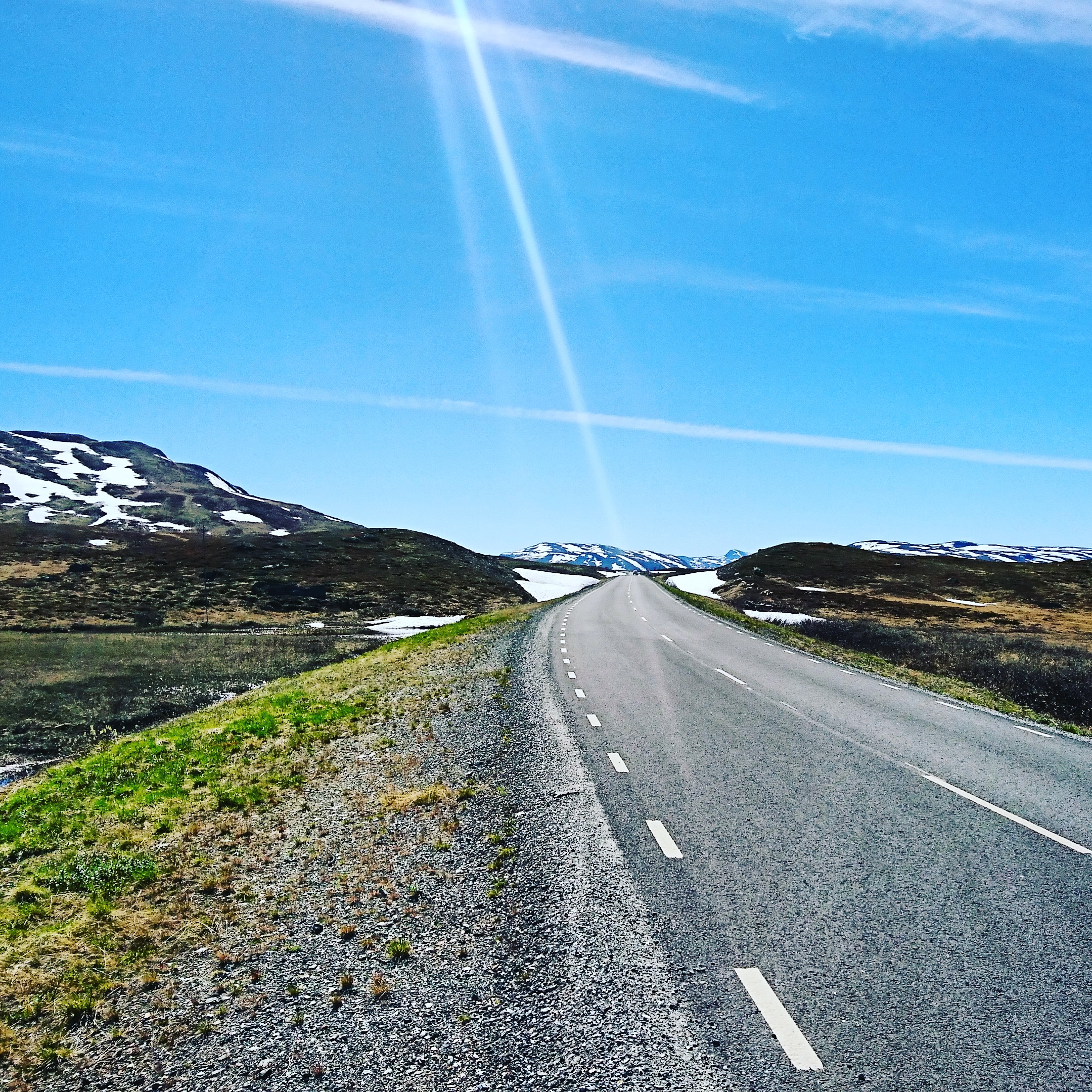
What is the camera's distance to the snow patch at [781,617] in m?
47.3

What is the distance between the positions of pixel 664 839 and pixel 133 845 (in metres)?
6.08

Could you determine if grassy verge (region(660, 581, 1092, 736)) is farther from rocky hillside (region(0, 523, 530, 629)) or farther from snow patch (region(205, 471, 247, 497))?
snow patch (region(205, 471, 247, 497))

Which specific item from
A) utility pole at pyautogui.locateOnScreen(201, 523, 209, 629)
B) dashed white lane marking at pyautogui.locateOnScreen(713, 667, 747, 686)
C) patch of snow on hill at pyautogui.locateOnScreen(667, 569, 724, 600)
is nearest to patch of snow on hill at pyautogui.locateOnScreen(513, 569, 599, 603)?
patch of snow on hill at pyautogui.locateOnScreen(667, 569, 724, 600)

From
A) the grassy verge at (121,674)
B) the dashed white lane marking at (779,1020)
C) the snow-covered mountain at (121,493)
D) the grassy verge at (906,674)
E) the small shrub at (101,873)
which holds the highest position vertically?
the snow-covered mountain at (121,493)

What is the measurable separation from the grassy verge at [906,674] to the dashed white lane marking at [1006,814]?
7775mm

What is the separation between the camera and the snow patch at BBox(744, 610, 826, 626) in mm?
47344

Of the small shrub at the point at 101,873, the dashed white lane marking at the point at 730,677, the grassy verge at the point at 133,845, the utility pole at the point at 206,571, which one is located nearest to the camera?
the grassy verge at the point at 133,845

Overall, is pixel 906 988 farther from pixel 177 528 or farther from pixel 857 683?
pixel 177 528

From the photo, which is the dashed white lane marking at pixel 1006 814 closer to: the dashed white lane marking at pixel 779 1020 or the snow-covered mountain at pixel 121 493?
the dashed white lane marking at pixel 779 1020

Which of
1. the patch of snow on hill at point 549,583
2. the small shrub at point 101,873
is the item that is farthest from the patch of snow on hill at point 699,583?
the small shrub at point 101,873

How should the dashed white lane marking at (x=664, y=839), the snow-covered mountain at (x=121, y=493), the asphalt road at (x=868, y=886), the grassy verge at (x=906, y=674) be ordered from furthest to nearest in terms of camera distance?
the snow-covered mountain at (x=121, y=493), the grassy verge at (x=906, y=674), the dashed white lane marking at (x=664, y=839), the asphalt road at (x=868, y=886)

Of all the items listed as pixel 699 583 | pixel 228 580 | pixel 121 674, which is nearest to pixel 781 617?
pixel 121 674

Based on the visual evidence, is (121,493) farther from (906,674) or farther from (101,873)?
(101,873)

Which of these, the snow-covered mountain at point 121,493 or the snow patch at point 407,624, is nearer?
the snow patch at point 407,624
